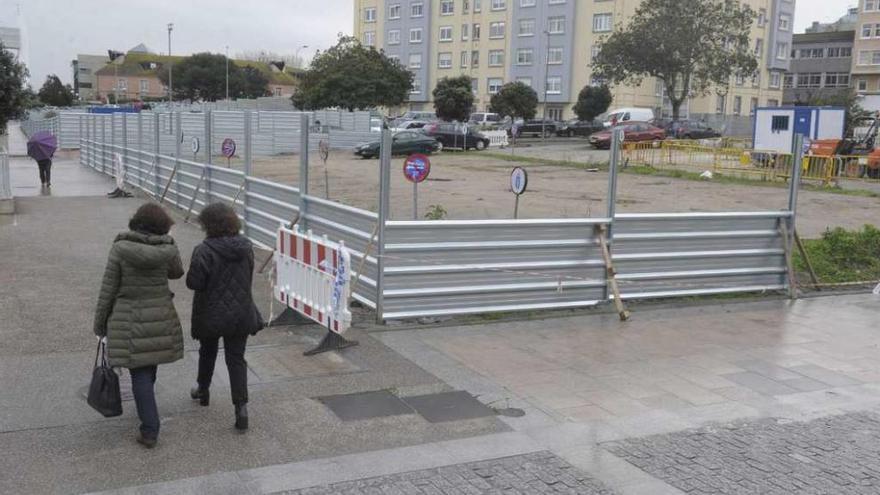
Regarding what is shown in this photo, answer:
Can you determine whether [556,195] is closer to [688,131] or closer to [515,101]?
[688,131]

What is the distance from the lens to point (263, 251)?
12.4 meters

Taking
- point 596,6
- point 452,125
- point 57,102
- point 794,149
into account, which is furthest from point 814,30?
point 794,149

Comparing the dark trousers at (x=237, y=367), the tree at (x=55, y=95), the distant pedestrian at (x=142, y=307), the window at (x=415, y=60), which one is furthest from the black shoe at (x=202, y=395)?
the tree at (x=55, y=95)

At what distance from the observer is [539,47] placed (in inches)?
3044

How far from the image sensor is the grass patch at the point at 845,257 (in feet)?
38.3

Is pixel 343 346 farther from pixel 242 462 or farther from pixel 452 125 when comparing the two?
pixel 452 125

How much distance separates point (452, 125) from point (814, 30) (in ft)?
281

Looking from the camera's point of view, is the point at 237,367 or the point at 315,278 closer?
the point at 237,367

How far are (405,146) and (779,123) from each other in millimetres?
15739

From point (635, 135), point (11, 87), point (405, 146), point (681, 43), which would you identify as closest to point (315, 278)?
point (11, 87)

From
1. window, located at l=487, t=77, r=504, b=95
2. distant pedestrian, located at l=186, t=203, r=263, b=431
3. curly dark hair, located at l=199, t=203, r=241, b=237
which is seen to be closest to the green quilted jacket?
distant pedestrian, located at l=186, t=203, r=263, b=431

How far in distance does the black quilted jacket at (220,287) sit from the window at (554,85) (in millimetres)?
73698

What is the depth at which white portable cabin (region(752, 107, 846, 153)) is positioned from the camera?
3478cm

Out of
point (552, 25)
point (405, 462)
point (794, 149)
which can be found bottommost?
point (405, 462)
